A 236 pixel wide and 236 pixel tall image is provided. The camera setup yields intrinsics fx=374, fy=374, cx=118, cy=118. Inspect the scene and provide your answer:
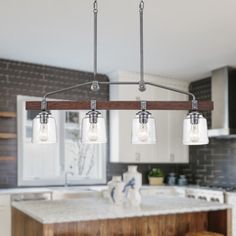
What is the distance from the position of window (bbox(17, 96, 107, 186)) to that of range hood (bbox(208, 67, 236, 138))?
5.90ft

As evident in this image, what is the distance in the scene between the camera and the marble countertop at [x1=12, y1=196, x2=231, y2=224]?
2.80 m

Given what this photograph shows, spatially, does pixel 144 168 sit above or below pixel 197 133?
below

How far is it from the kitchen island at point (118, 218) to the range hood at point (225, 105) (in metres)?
1.94

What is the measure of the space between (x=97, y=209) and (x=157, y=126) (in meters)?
3.26

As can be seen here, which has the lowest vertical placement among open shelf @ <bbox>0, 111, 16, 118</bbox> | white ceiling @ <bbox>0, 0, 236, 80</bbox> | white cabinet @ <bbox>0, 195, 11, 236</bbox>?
white cabinet @ <bbox>0, 195, 11, 236</bbox>

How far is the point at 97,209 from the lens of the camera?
3.08 m

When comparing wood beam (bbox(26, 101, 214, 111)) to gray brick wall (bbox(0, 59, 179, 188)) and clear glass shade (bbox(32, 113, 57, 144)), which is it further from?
gray brick wall (bbox(0, 59, 179, 188))

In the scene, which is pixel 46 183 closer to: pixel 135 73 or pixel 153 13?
pixel 135 73

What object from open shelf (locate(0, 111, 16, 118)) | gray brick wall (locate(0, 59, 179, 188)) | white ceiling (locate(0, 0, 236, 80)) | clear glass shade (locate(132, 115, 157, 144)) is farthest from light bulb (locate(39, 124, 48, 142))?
gray brick wall (locate(0, 59, 179, 188))

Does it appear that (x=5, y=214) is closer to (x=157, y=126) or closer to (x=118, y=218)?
(x=118, y=218)

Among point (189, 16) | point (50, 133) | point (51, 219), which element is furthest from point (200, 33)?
point (51, 219)

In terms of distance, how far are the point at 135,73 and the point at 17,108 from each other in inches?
73.5

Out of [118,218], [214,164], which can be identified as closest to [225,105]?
[214,164]

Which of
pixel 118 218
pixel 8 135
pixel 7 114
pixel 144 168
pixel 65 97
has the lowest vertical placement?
pixel 118 218
